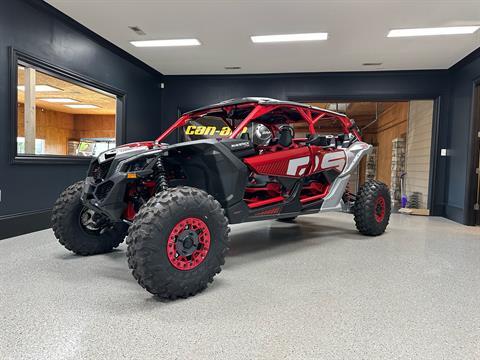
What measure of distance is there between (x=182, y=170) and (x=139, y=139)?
4.05m

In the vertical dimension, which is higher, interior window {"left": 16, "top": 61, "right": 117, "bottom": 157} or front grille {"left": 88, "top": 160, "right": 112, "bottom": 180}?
interior window {"left": 16, "top": 61, "right": 117, "bottom": 157}

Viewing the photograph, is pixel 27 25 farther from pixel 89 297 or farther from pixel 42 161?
pixel 89 297

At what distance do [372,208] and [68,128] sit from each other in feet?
47.2

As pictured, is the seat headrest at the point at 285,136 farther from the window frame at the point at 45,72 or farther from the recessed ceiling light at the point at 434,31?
the window frame at the point at 45,72

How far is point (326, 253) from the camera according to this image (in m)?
3.20

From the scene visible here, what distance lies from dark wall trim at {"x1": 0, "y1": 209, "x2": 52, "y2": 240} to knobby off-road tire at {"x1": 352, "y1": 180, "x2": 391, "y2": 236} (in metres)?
3.94

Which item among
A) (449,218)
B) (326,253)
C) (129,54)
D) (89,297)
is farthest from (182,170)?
(449,218)

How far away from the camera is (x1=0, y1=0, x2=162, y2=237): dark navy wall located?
359cm

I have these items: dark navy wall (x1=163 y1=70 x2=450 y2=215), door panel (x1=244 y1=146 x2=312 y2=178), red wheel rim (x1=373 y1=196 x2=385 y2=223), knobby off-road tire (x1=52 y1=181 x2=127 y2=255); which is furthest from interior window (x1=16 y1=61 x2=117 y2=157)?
red wheel rim (x1=373 y1=196 x2=385 y2=223)

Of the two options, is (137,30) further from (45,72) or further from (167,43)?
(45,72)

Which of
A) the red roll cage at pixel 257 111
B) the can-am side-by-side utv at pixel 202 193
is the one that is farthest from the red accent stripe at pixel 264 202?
the red roll cage at pixel 257 111

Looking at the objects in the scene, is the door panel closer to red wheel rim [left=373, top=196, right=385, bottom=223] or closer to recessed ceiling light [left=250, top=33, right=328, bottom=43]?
red wheel rim [left=373, top=196, right=385, bottom=223]

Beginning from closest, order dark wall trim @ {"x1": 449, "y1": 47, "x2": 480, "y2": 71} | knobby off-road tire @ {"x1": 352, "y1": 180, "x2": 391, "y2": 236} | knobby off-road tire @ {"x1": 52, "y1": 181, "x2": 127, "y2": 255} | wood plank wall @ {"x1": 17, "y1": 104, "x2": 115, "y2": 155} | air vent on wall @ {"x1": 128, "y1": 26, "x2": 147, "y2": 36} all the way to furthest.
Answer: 1. knobby off-road tire @ {"x1": 52, "y1": 181, "x2": 127, "y2": 255}
2. knobby off-road tire @ {"x1": 352, "y1": 180, "x2": 391, "y2": 236}
3. air vent on wall @ {"x1": 128, "y1": 26, "x2": 147, "y2": 36}
4. dark wall trim @ {"x1": 449, "y1": 47, "x2": 480, "y2": 71}
5. wood plank wall @ {"x1": 17, "y1": 104, "x2": 115, "y2": 155}

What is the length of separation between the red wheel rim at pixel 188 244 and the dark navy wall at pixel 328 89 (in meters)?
5.35
